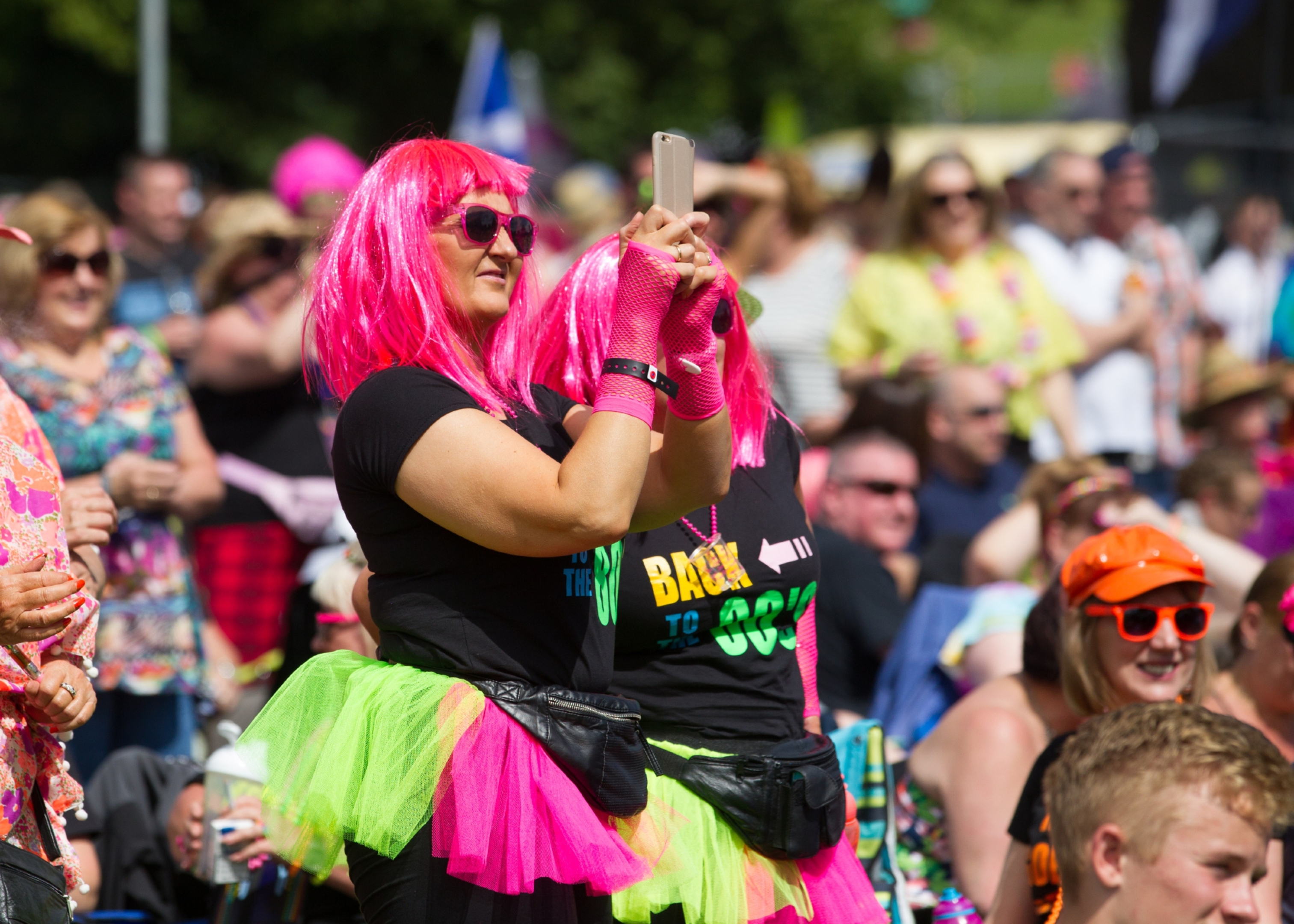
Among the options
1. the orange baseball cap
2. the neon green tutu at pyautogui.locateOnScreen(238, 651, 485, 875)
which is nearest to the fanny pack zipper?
the neon green tutu at pyautogui.locateOnScreen(238, 651, 485, 875)

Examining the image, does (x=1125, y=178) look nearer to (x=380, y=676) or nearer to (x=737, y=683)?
(x=737, y=683)

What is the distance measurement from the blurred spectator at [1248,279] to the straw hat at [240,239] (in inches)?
252

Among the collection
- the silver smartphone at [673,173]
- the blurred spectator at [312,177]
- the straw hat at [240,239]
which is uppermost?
the blurred spectator at [312,177]

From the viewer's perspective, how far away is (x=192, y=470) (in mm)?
4430

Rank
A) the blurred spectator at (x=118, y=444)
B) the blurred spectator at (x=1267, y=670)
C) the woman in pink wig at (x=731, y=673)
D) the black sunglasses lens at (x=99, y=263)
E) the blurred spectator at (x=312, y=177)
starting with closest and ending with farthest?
the woman in pink wig at (x=731, y=673) → the blurred spectator at (x=1267, y=670) → the blurred spectator at (x=118, y=444) → the black sunglasses lens at (x=99, y=263) → the blurred spectator at (x=312, y=177)

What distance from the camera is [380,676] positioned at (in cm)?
227

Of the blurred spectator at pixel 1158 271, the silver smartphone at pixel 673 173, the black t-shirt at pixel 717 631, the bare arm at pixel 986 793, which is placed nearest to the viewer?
the silver smartphone at pixel 673 173

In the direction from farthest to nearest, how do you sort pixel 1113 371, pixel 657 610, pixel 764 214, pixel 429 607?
1. pixel 1113 371
2. pixel 764 214
3. pixel 657 610
4. pixel 429 607

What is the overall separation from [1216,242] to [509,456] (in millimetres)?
11412

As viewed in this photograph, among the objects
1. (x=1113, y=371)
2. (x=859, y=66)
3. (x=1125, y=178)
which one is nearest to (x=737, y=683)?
(x=1113, y=371)

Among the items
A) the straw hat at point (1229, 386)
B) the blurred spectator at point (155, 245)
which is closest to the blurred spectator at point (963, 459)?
the straw hat at point (1229, 386)

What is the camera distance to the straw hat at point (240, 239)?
538 cm

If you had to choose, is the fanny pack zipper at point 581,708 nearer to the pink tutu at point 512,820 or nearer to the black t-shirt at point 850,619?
the pink tutu at point 512,820

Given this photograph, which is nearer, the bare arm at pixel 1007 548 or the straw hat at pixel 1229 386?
the bare arm at pixel 1007 548
